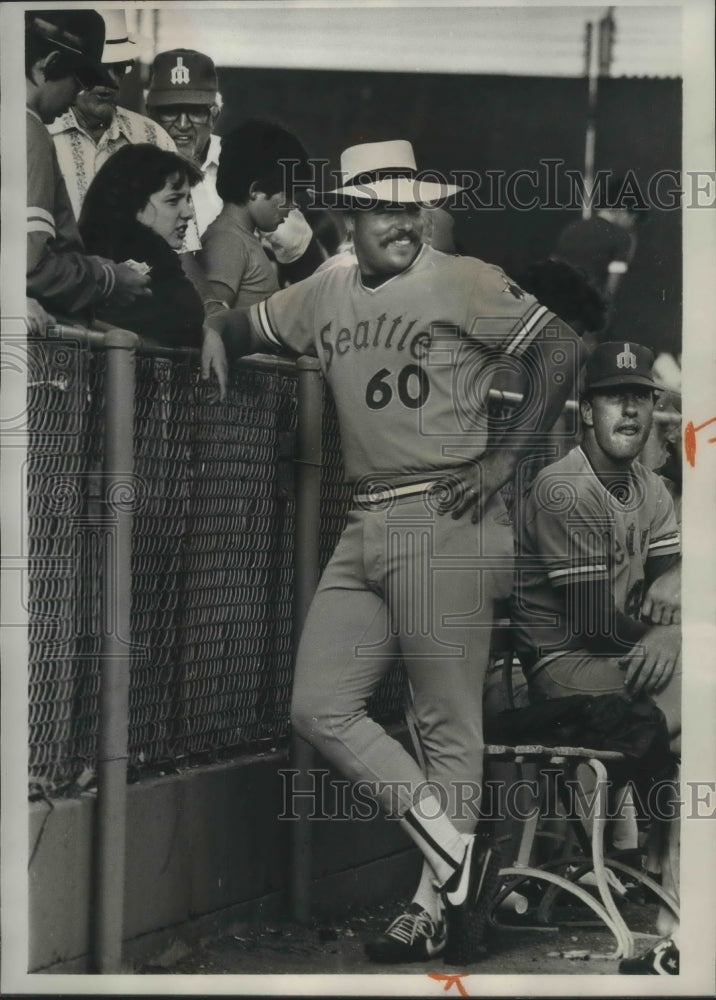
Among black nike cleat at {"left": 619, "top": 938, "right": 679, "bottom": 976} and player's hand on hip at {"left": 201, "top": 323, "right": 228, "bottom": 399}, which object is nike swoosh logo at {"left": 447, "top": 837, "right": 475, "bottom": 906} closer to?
black nike cleat at {"left": 619, "top": 938, "right": 679, "bottom": 976}

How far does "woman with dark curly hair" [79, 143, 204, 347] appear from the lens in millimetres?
5094

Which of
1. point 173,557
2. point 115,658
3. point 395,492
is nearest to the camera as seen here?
point 115,658

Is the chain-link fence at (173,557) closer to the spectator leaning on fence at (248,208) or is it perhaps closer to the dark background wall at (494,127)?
the spectator leaning on fence at (248,208)

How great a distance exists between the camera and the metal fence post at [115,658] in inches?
194

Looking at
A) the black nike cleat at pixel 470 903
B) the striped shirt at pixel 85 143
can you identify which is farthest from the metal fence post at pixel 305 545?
the striped shirt at pixel 85 143

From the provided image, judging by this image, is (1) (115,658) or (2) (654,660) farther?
(2) (654,660)

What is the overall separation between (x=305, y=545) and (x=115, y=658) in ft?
2.16

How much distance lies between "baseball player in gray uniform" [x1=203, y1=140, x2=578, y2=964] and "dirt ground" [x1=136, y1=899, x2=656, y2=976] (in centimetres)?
7

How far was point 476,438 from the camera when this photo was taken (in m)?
5.09

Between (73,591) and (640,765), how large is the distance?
152cm

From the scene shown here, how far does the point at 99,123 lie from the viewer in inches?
200

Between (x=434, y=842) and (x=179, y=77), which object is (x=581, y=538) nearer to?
(x=434, y=842)

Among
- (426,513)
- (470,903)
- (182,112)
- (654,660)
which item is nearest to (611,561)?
(654,660)

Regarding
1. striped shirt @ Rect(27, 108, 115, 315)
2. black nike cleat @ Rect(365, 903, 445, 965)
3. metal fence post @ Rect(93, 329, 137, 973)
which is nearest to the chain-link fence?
metal fence post @ Rect(93, 329, 137, 973)
